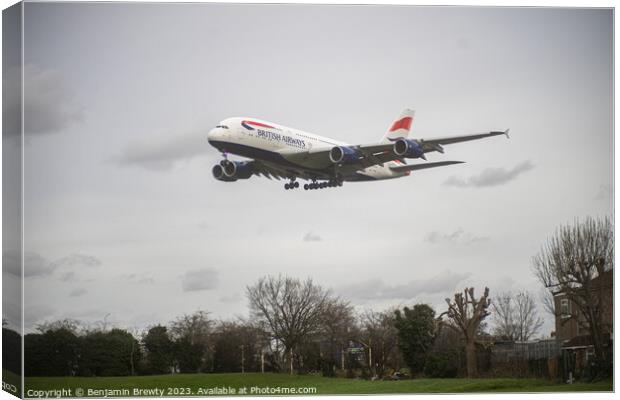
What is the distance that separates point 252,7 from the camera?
35.8 meters

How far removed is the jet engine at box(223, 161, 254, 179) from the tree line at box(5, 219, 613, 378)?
673 centimetres

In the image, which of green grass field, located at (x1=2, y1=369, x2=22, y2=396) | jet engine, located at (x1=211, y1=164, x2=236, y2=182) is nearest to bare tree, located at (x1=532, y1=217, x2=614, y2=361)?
jet engine, located at (x1=211, y1=164, x2=236, y2=182)

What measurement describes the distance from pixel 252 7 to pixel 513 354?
15.6 meters

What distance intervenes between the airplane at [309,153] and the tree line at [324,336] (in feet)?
16.5

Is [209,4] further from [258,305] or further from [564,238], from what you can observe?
[564,238]

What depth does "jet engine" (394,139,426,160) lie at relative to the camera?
41688 mm

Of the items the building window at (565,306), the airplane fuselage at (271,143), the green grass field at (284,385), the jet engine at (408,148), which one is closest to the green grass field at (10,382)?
the green grass field at (284,385)

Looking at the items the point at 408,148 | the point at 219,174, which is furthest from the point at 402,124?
the point at 219,174

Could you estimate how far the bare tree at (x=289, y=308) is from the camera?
37812 mm

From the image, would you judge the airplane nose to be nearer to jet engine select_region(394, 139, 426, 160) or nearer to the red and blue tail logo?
the red and blue tail logo

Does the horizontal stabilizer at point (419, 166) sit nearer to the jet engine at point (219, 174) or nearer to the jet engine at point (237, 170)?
the jet engine at point (237, 170)

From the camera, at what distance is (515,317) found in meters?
47.3

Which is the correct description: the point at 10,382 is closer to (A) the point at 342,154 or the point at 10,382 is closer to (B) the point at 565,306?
(A) the point at 342,154

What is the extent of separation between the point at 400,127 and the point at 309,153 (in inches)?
197
